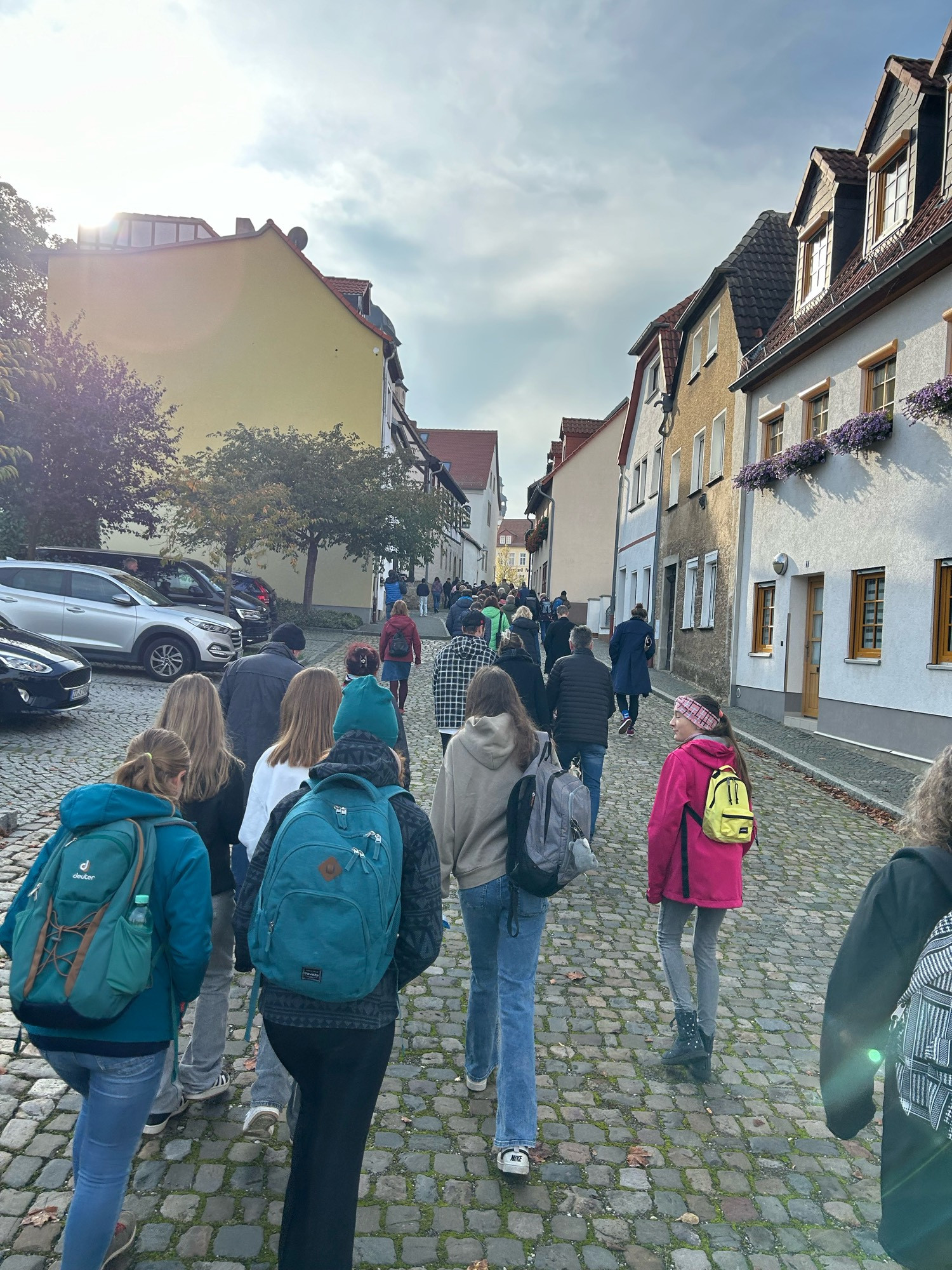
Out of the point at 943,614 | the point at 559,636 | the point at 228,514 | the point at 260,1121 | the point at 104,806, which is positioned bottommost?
the point at 260,1121

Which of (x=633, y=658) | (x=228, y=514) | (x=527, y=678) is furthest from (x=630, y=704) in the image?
(x=228, y=514)

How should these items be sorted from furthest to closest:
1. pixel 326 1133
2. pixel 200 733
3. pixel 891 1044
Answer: pixel 200 733
pixel 326 1133
pixel 891 1044

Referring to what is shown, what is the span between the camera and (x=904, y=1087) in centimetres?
197

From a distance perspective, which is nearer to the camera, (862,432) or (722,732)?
(722,732)

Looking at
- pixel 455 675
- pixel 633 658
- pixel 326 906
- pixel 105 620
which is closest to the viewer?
pixel 326 906

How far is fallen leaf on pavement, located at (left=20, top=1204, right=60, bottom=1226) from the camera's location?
2.95m

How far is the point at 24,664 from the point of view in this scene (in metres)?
10.9

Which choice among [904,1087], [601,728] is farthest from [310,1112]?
[601,728]

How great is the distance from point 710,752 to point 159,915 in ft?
8.19

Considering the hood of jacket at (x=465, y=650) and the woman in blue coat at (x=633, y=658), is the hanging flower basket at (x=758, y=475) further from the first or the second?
the hood of jacket at (x=465, y=650)

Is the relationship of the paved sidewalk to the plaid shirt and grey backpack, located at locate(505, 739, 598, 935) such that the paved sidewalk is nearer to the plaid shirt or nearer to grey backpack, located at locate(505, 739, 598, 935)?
the plaid shirt

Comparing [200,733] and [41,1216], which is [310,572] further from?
[41,1216]

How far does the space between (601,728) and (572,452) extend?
3518 cm

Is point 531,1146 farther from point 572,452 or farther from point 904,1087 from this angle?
point 572,452
